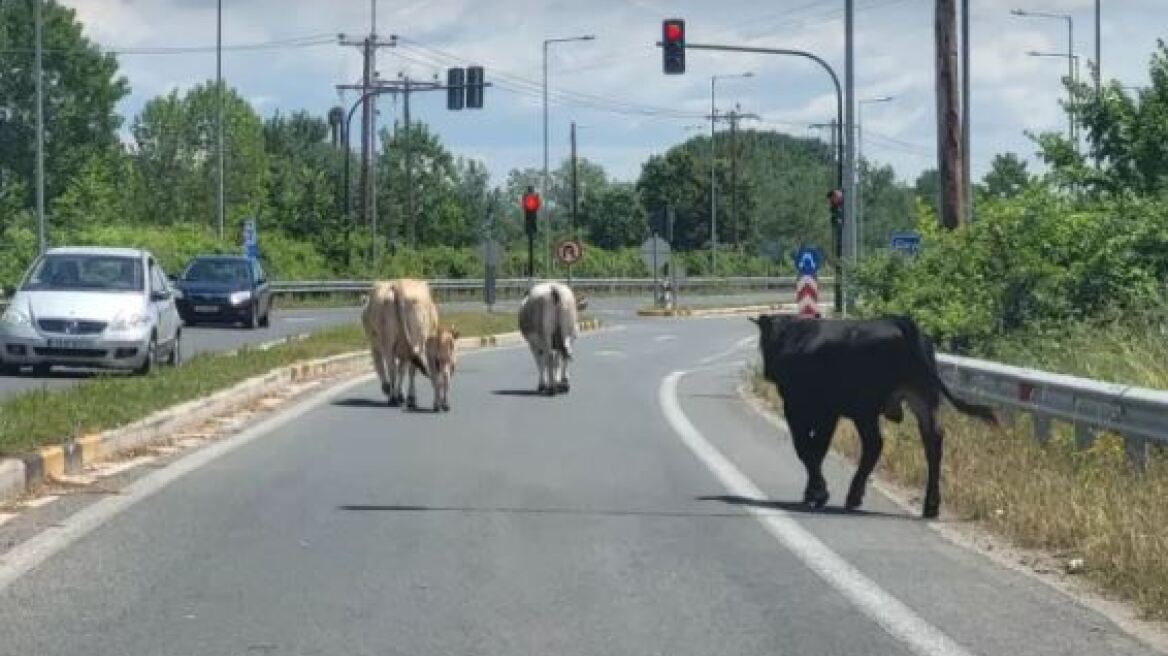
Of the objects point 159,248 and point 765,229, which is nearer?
point 159,248

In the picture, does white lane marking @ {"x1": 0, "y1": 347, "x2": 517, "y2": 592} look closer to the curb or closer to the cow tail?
the curb

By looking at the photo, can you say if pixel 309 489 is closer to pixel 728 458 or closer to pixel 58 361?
pixel 728 458

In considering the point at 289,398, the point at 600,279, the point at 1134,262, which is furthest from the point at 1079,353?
the point at 600,279

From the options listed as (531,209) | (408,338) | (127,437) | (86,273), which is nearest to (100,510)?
(127,437)

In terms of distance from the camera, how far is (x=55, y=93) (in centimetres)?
9119

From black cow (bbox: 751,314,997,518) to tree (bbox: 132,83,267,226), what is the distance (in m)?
119

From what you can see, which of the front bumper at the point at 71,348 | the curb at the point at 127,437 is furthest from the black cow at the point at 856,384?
the front bumper at the point at 71,348

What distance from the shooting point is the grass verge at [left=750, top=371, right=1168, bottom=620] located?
9.83 m

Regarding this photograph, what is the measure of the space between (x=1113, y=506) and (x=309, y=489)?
5.32 m

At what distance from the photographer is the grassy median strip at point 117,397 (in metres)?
14.8

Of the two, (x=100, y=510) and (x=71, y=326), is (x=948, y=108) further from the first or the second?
(x=100, y=510)

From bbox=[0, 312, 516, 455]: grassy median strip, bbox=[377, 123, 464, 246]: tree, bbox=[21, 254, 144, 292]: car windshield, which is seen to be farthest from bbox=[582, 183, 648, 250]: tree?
bbox=[21, 254, 144, 292]: car windshield

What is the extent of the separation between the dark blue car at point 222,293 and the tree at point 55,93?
45.7m

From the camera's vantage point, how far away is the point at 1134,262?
2423 centimetres
